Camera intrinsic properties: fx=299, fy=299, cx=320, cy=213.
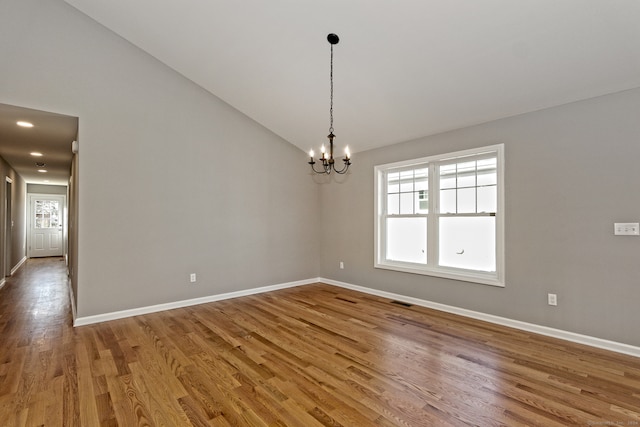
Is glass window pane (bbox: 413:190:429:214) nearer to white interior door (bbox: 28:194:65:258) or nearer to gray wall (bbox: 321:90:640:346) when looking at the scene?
gray wall (bbox: 321:90:640:346)

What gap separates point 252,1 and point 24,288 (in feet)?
21.0

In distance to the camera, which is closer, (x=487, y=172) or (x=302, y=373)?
(x=302, y=373)

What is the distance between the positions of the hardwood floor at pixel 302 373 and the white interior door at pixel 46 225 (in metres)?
8.21

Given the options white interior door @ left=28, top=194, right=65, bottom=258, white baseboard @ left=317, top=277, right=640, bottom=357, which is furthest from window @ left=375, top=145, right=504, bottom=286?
white interior door @ left=28, top=194, right=65, bottom=258

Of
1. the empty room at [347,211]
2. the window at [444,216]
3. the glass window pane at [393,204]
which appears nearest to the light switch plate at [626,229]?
the empty room at [347,211]

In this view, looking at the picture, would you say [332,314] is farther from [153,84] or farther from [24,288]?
[24,288]

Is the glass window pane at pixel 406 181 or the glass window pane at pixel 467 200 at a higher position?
the glass window pane at pixel 406 181

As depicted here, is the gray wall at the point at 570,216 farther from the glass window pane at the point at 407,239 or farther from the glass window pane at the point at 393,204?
the glass window pane at the point at 393,204

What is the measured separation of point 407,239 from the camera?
482cm

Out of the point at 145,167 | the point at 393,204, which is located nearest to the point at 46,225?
the point at 145,167

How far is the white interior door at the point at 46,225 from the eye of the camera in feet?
32.8

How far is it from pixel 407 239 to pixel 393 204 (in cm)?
64

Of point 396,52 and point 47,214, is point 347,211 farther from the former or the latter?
point 47,214

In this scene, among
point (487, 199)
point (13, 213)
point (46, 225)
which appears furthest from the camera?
point (46, 225)
